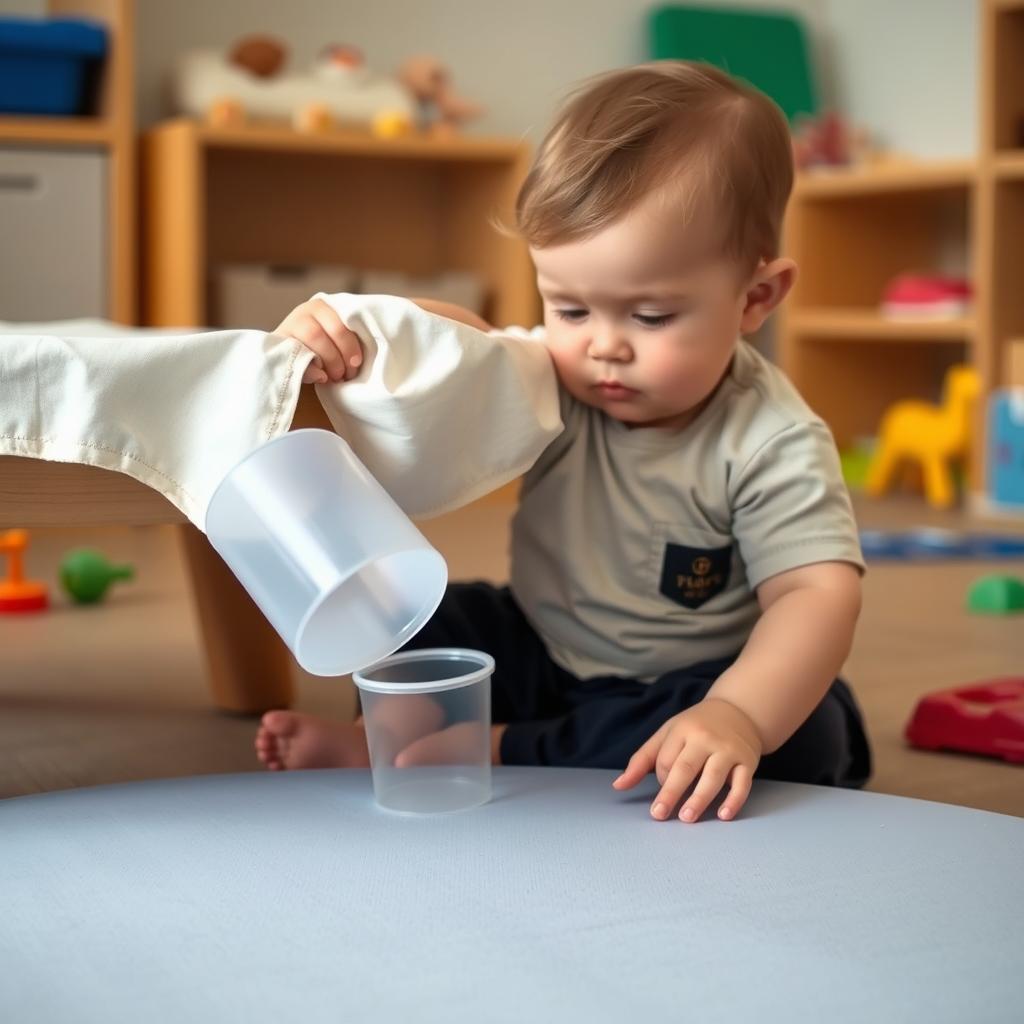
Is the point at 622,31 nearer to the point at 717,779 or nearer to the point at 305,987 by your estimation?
the point at 717,779

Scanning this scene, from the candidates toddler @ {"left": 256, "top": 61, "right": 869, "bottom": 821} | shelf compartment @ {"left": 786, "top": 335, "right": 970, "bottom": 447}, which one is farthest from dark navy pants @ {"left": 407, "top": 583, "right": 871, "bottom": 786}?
shelf compartment @ {"left": 786, "top": 335, "right": 970, "bottom": 447}

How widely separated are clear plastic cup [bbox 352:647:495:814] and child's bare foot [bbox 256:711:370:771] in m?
0.13

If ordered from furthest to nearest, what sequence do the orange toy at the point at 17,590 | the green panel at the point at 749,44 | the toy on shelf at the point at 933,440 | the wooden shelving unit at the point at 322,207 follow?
1. the green panel at the point at 749,44
2. the toy on shelf at the point at 933,440
3. the wooden shelving unit at the point at 322,207
4. the orange toy at the point at 17,590

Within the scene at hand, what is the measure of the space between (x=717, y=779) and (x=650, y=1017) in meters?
0.25

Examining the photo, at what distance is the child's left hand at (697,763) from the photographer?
0.82m

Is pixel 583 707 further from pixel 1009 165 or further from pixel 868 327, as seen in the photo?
pixel 868 327

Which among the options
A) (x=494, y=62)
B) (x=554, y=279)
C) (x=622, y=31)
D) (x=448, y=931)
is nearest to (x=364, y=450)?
(x=554, y=279)

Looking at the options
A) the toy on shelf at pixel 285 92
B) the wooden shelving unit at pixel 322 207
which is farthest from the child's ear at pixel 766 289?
the toy on shelf at pixel 285 92

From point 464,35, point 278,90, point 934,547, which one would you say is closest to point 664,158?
point 934,547

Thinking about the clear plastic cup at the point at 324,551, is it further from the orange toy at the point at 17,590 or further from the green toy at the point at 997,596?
the green toy at the point at 997,596

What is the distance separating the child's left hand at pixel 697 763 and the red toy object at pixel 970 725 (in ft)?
1.32

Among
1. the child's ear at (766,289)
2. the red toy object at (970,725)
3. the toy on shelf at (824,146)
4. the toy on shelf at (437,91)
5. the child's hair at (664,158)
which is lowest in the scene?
the red toy object at (970,725)

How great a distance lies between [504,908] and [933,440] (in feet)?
7.54

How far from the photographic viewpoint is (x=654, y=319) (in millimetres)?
924
